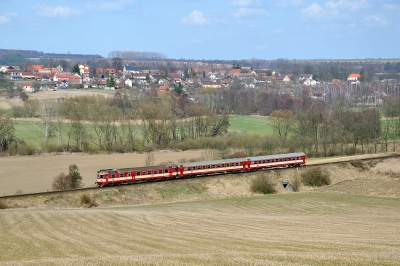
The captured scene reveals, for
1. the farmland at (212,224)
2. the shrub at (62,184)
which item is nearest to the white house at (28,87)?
the farmland at (212,224)

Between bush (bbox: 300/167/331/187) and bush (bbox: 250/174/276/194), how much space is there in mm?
5611

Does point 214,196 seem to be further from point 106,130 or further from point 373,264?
point 106,130

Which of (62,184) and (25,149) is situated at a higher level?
(62,184)

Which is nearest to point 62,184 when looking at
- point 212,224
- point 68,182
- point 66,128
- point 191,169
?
point 68,182

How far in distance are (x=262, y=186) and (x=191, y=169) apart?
831 centimetres

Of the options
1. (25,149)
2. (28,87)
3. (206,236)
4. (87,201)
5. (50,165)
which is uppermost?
(28,87)

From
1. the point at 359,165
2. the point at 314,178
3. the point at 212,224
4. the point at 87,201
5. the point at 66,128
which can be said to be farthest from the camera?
the point at 66,128

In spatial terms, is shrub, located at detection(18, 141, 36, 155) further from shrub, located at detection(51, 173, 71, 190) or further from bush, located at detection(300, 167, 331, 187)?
bush, located at detection(300, 167, 331, 187)

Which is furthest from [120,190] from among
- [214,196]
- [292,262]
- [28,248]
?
[292,262]

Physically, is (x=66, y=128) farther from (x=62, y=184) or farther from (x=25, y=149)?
(x=62, y=184)

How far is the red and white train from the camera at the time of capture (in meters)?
54.2

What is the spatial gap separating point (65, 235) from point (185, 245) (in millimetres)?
8036

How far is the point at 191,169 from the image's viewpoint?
5950cm

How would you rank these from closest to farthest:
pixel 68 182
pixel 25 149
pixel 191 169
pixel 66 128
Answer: pixel 68 182 → pixel 191 169 → pixel 25 149 → pixel 66 128
